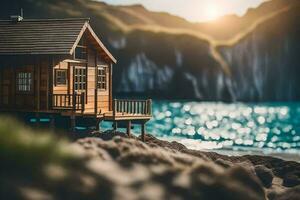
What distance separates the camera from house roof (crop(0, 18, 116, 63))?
87.3 ft

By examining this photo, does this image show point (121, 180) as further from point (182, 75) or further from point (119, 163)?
point (182, 75)

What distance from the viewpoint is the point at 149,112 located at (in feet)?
96.8

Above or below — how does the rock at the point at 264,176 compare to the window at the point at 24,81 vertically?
below

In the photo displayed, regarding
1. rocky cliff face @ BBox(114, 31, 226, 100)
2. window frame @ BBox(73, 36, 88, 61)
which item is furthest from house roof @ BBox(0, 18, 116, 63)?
rocky cliff face @ BBox(114, 31, 226, 100)

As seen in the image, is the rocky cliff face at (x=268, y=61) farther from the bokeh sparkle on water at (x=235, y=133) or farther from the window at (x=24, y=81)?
the window at (x=24, y=81)

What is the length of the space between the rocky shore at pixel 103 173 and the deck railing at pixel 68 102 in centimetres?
1036

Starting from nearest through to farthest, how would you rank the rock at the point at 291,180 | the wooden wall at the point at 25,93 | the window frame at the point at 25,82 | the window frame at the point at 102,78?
the rock at the point at 291,180 < the wooden wall at the point at 25,93 < the window frame at the point at 25,82 < the window frame at the point at 102,78

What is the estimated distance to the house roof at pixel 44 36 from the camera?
26.6 metres

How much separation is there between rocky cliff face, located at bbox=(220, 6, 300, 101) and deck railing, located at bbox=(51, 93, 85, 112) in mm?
131039

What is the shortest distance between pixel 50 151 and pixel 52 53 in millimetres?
13639

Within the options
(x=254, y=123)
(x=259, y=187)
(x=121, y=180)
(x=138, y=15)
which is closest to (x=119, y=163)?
(x=121, y=180)

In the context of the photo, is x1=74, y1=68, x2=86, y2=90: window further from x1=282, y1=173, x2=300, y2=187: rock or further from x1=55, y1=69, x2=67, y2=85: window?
x1=282, y1=173, x2=300, y2=187: rock

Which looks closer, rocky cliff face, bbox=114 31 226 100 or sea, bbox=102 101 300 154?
sea, bbox=102 101 300 154

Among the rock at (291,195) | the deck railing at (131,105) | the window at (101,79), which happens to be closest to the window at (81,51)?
the window at (101,79)
